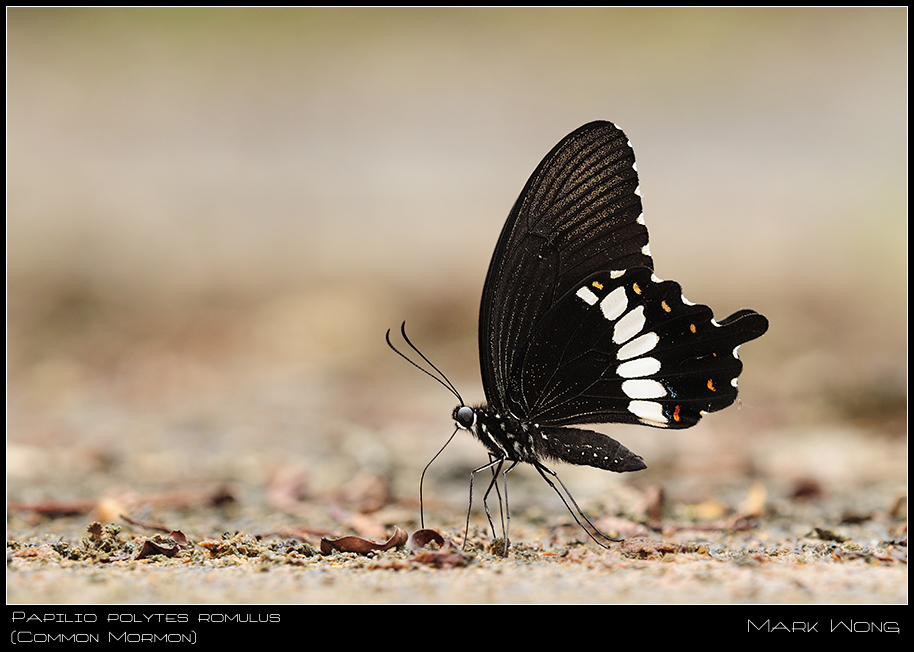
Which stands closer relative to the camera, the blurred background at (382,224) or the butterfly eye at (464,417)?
the butterfly eye at (464,417)

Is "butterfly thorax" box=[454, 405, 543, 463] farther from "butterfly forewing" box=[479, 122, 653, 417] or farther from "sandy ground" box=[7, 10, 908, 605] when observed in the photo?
"sandy ground" box=[7, 10, 908, 605]

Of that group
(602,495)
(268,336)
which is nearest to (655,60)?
(268,336)

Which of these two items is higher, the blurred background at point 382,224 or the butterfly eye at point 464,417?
the blurred background at point 382,224

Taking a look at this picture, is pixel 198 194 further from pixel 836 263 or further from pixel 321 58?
pixel 836 263

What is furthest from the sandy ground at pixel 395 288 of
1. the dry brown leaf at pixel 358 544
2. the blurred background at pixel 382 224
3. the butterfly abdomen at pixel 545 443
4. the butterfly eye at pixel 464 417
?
the butterfly eye at pixel 464 417

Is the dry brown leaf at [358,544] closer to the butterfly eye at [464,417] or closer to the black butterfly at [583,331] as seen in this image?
the black butterfly at [583,331]

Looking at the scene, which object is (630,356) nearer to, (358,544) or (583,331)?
(583,331)

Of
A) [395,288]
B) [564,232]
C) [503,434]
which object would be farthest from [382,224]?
[503,434]

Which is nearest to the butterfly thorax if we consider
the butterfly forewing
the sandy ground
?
the butterfly forewing
